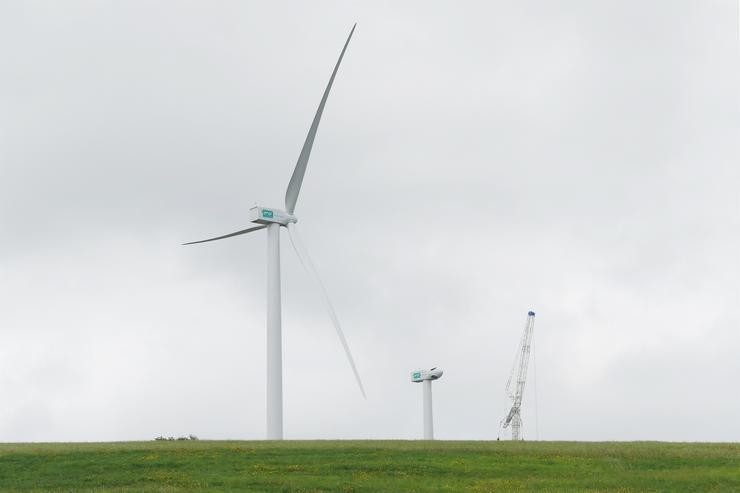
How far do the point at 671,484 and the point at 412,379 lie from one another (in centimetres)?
9478

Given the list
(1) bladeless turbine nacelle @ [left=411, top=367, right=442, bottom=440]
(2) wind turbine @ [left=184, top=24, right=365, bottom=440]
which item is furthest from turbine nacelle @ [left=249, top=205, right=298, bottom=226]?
(1) bladeless turbine nacelle @ [left=411, top=367, right=442, bottom=440]

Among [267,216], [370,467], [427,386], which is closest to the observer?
[370,467]

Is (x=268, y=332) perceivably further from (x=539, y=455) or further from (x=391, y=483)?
(x=391, y=483)

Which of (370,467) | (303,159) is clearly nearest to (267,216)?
(303,159)

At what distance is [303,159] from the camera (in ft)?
340

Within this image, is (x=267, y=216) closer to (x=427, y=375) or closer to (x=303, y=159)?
(x=303, y=159)

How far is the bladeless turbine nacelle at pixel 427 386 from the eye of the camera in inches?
5517

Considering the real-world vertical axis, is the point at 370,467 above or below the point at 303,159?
below

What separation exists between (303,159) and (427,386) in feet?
171

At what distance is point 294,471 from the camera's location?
5959cm

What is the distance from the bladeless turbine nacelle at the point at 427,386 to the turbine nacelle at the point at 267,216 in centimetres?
4759

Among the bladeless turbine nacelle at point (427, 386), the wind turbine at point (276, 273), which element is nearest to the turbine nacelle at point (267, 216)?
the wind turbine at point (276, 273)

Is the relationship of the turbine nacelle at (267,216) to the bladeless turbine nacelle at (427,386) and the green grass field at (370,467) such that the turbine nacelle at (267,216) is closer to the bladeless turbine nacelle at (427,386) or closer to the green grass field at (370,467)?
the green grass field at (370,467)

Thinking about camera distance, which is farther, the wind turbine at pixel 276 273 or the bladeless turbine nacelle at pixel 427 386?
the bladeless turbine nacelle at pixel 427 386
